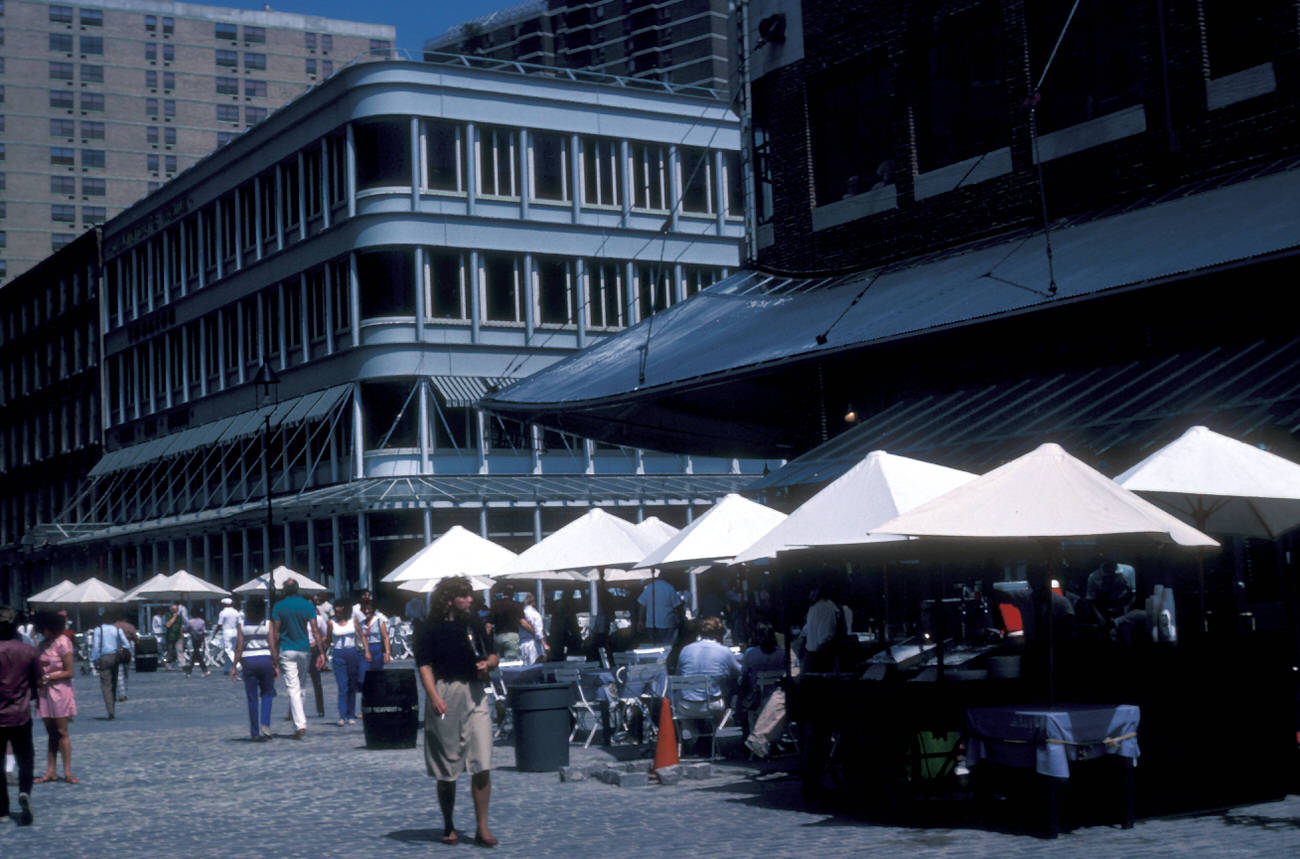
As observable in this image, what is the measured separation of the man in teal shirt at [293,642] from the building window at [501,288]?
31.2 m

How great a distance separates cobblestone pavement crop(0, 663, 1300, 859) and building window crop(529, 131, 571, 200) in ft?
119

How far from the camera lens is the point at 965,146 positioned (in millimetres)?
24422

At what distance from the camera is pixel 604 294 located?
186 feet

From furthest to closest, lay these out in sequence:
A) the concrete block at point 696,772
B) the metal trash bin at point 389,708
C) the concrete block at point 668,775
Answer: the metal trash bin at point 389,708
the concrete block at point 696,772
the concrete block at point 668,775

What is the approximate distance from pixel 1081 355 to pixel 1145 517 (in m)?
9.33

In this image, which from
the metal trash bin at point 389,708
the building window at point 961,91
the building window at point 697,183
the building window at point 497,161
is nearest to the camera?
the metal trash bin at point 389,708

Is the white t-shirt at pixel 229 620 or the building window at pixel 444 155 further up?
the building window at pixel 444 155

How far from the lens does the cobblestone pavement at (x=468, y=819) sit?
11812mm

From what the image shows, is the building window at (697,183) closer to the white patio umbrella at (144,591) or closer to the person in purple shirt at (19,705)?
the white patio umbrella at (144,591)

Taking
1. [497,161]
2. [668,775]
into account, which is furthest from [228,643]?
[668,775]

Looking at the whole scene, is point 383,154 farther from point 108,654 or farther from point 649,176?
point 108,654

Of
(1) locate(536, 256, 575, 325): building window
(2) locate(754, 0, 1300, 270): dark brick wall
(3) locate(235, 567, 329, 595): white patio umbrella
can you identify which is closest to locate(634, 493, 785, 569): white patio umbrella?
(2) locate(754, 0, 1300, 270): dark brick wall

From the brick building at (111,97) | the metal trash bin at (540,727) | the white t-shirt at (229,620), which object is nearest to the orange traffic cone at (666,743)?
the metal trash bin at (540,727)

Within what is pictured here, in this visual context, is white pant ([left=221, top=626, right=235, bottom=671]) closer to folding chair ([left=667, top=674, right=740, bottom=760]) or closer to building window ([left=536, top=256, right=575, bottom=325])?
building window ([left=536, top=256, right=575, bottom=325])
